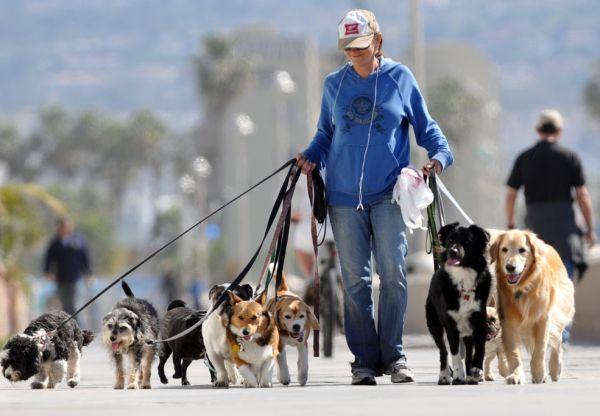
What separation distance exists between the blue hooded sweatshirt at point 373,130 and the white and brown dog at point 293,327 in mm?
678

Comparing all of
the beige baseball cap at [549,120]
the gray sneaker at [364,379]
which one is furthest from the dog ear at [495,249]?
the beige baseball cap at [549,120]

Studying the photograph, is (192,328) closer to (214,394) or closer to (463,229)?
(214,394)

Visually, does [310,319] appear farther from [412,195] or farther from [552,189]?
[552,189]

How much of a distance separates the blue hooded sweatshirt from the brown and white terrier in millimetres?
942

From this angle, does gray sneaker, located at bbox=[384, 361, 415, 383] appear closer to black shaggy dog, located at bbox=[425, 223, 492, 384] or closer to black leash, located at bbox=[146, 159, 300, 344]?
black shaggy dog, located at bbox=[425, 223, 492, 384]

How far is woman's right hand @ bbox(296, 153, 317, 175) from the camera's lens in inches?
413

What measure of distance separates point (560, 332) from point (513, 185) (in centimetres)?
414

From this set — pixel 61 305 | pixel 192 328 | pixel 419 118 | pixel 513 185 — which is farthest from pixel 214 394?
pixel 61 305

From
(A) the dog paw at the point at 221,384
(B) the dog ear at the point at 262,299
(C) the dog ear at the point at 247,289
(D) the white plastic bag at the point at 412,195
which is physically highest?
(D) the white plastic bag at the point at 412,195

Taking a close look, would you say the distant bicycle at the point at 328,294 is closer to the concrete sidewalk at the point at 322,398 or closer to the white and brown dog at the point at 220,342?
the concrete sidewalk at the point at 322,398

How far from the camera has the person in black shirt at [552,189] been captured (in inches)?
561

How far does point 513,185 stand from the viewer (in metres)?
14.4

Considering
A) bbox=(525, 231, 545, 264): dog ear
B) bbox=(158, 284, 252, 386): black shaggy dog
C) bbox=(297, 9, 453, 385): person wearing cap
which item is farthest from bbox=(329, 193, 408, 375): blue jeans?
bbox=(158, 284, 252, 386): black shaggy dog

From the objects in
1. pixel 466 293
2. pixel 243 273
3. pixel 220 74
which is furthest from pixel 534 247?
pixel 220 74
